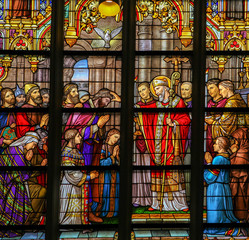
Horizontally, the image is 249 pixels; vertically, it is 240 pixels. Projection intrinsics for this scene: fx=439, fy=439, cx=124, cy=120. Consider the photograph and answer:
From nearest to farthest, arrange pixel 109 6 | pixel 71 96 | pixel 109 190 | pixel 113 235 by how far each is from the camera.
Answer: pixel 109 6 < pixel 113 235 < pixel 109 190 < pixel 71 96

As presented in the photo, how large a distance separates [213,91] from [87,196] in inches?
87.9

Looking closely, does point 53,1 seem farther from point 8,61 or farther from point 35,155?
point 35,155

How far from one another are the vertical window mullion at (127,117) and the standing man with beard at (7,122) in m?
1.49

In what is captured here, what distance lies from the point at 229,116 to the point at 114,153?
1.66 metres

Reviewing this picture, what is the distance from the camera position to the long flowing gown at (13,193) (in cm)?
580

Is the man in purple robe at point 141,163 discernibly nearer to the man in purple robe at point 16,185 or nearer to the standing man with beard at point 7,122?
the man in purple robe at point 16,185

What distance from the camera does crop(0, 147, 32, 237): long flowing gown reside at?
580cm

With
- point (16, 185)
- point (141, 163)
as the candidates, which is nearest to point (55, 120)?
point (16, 185)

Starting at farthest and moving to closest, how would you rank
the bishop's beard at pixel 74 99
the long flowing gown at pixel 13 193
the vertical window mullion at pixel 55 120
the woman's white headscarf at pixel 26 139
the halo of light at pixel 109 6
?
1. the bishop's beard at pixel 74 99
2. the woman's white headscarf at pixel 26 139
3. the long flowing gown at pixel 13 193
4. the vertical window mullion at pixel 55 120
5. the halo of light at pixel 109 6

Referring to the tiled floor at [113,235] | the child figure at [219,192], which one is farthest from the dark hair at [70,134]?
the child figure at [219,192]

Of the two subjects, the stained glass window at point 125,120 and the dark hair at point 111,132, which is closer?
the stained glass window at point 125,120

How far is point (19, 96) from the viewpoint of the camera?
5980mm

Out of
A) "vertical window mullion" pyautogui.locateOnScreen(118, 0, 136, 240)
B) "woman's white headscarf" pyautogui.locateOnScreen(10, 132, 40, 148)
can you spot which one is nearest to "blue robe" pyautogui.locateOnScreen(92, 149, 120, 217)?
"vertical window mullion" pyautogui.locateOnScreen(118, 0, 136, 240)

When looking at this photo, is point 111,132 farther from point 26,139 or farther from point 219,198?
point 219,198
